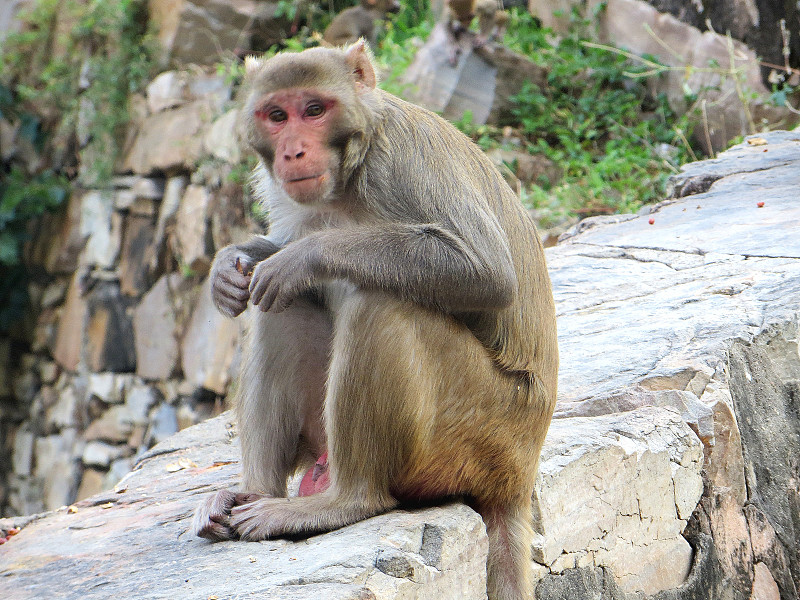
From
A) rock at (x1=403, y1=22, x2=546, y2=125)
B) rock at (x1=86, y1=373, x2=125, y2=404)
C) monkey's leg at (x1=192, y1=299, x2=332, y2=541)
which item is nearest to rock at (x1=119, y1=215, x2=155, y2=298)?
rock at (x1=86, y1=373, x2=125, y2=404)

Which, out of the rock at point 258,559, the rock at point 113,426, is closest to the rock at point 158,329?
the rock at point 113,426

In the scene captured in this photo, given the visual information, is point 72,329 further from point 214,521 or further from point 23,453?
point 214,521

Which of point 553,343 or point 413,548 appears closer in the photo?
point 413,548

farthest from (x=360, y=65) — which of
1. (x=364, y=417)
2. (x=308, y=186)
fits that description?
(x=364, y=417)

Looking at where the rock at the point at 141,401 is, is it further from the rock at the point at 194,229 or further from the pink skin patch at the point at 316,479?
the pink skin patch at the point at 316,479

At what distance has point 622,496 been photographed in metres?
3.13

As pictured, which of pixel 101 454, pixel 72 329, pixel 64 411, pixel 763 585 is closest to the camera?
pixel 763 585

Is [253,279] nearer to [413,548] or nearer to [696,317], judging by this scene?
[413,548]

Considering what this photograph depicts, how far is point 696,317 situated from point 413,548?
2.15m

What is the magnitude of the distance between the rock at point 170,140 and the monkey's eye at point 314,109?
5646mm

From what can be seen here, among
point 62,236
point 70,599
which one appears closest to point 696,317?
point 70,599

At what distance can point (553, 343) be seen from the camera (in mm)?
2967

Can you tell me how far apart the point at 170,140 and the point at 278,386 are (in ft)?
20.0

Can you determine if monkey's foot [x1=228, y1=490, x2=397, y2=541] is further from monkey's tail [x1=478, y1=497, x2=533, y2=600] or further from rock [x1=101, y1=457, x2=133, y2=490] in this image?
rock [x1=101, y1=457, x2=133, y2=490]
